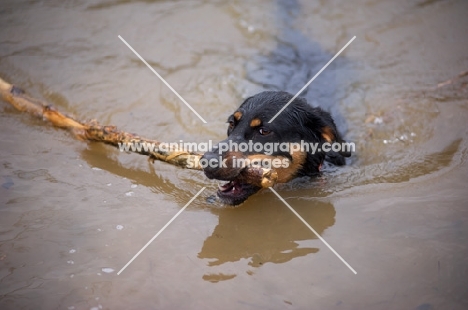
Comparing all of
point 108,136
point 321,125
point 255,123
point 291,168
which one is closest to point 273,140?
point 255,123

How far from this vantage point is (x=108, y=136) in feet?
16.5

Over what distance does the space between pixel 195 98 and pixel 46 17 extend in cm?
287

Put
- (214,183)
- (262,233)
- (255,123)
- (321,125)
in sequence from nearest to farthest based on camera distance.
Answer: (262,233)
(255,123)
(321,125)
(214,183)

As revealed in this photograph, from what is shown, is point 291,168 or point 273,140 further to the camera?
point 291,168

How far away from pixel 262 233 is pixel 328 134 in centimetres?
128

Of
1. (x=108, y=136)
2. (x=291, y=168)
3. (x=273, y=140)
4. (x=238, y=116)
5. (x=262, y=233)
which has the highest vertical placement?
(x=238, y=116)

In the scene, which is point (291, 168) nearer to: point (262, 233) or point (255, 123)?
point (255, 123)

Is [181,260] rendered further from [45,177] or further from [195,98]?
[195,98]

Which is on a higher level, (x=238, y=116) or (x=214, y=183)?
(x=238, y=116)

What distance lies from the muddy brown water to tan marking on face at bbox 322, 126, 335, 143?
0.47 meters

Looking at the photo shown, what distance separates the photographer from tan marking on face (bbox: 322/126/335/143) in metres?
4.83

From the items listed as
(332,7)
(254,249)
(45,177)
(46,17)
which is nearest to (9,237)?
(45,177)

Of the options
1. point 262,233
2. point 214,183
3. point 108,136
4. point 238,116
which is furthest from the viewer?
point 214,183

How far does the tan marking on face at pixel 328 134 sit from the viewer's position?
4.83 m
